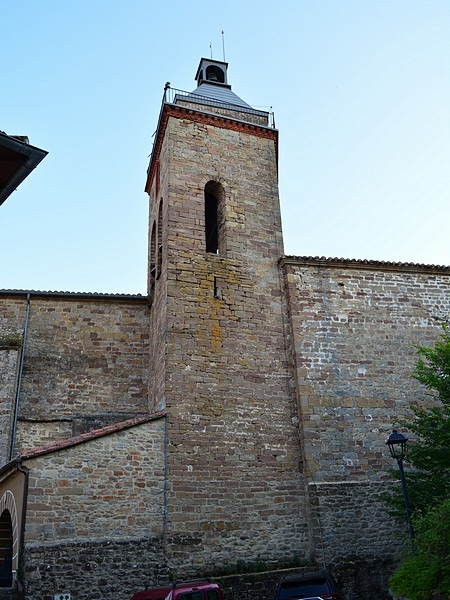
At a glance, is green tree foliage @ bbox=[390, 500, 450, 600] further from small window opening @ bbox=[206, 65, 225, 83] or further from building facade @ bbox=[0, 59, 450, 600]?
small window opening @ bbox=[206, 65, 225, 83]

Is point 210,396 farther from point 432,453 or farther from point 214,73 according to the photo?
point 214,73

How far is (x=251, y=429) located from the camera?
12.0 m

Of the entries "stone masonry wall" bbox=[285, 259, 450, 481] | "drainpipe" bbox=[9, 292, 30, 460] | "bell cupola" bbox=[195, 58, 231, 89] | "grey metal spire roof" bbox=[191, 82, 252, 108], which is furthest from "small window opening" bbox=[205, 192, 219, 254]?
"drainpipe" bbox=[9, 292, 30, 460]

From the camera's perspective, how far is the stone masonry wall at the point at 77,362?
1330cm

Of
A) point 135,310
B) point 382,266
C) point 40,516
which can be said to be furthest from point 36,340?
point 382,266

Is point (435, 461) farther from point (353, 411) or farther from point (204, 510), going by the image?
point (204, 510)

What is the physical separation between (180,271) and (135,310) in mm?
2542

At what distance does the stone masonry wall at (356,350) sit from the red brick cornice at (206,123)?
438 centimetres

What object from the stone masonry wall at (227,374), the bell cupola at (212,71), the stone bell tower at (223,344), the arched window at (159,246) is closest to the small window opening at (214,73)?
the bell cupola at (212,71)

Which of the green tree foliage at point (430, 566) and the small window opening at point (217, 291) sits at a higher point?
the small window opening at point (217, 291)

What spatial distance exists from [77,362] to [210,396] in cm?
→ 405

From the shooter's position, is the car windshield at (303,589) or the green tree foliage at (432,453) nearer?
the car windshield at (303,589)

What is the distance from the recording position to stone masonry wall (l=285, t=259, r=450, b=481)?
12.3 metres

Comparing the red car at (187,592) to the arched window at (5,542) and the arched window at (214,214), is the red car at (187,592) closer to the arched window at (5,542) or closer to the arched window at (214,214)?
the arched window at (5,542)
